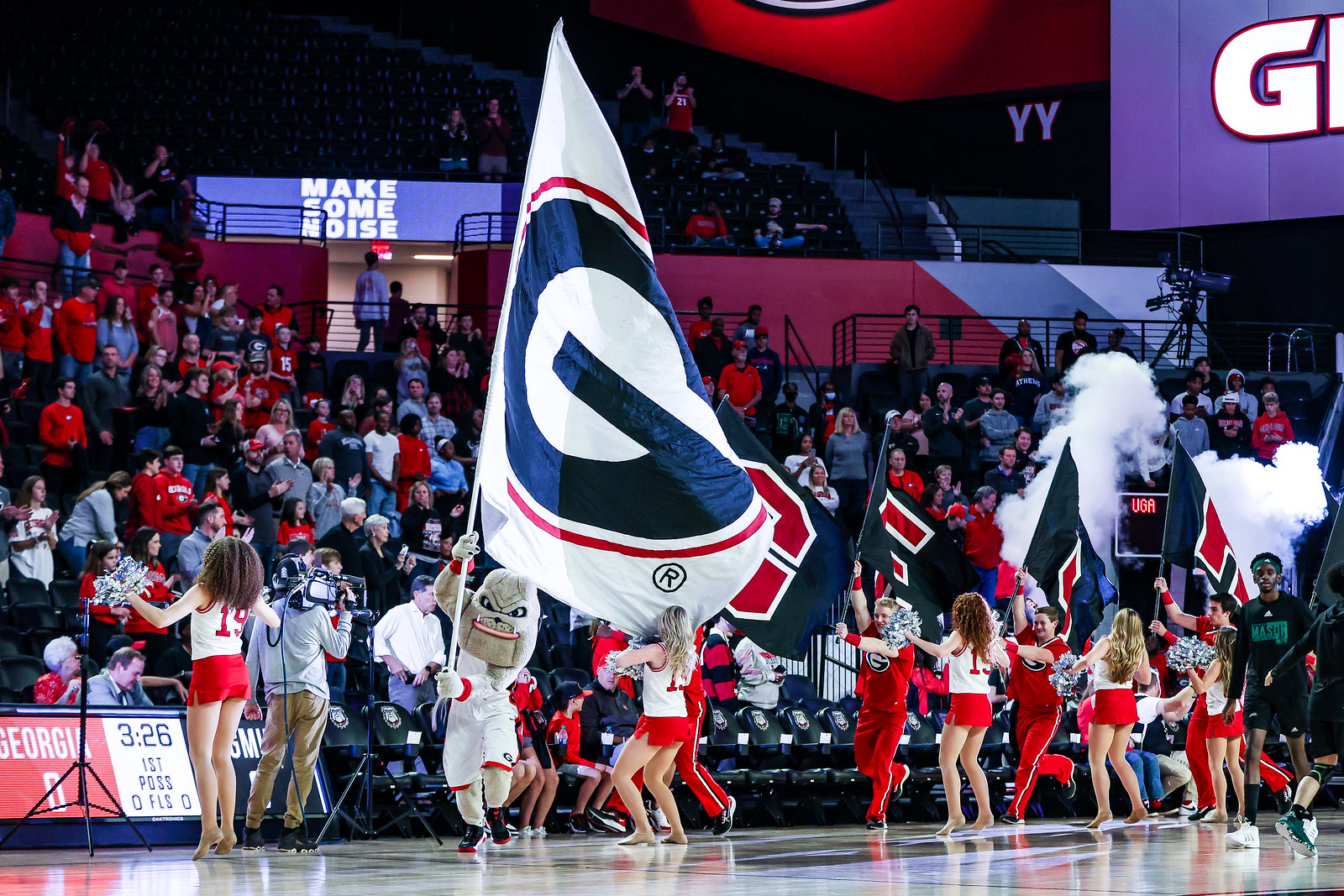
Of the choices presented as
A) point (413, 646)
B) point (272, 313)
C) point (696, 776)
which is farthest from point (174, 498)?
point (272, 313)

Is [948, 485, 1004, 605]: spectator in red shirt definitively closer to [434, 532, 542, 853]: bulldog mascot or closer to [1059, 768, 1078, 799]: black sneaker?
Answer: [1059, 768, 1078, 799]: black sneaker

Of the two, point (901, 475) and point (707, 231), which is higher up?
point (707, 231)

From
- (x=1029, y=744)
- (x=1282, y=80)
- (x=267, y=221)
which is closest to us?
(x=1029, y=744)

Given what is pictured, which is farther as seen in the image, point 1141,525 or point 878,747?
point 1141,525

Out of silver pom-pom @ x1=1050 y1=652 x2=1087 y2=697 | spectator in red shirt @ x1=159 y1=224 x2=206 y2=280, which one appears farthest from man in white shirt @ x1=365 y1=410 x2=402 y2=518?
silver pom-pom @ x1=1050 y1=652 x2=1087 y2=697

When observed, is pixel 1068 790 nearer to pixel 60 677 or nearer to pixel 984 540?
pixel 984 540

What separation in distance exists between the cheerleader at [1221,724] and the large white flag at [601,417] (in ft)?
15.8

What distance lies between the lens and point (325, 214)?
26.7 meters

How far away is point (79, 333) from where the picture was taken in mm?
17547

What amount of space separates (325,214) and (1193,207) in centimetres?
1367

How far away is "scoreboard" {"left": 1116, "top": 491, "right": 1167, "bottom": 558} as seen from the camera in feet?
65.2

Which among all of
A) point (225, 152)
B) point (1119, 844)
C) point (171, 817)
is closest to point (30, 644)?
point (171, 817)

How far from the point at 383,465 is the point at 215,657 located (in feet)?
23.9

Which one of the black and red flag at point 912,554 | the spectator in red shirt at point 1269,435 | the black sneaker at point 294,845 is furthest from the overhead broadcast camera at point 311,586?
the spectator in red shirt at point 1269,435
